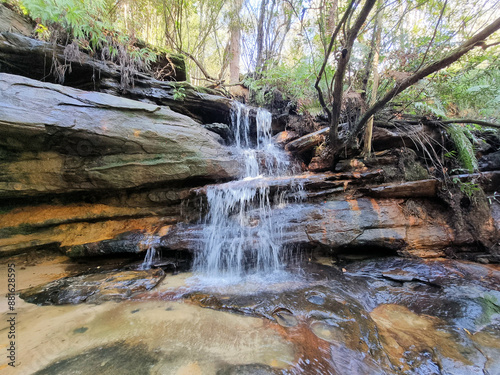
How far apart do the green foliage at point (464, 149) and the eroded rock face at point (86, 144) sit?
5727 mm

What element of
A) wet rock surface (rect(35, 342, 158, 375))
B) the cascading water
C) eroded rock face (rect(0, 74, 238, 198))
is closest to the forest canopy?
eroded rock face (rect(0, 74, 238, 198))

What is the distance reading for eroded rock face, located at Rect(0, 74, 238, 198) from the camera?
3.84 meters

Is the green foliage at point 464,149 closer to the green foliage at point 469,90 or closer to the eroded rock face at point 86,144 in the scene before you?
the green foliage at point 469,90

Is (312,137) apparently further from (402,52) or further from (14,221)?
(14,221)

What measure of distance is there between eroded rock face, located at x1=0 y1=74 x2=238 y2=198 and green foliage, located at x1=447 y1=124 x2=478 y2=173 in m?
5.73

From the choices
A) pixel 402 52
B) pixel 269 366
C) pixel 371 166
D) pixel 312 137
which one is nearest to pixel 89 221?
pixel 269 366

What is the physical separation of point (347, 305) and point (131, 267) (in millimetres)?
4096

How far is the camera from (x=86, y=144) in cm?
434

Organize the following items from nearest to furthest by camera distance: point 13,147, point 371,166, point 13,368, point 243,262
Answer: point 13,368 → point 13,147 → point 243,262 → point 371,166

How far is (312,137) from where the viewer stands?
624 cm

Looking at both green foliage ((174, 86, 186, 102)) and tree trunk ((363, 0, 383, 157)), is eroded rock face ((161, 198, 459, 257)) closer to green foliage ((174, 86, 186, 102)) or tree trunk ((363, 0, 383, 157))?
tree trunk ((363, 0, 383, 157))

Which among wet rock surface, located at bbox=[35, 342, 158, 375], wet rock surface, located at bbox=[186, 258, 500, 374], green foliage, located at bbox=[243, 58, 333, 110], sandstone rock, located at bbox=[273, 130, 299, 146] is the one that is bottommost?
wet rock surface, located at bbox=[186, 258, 500, 374]

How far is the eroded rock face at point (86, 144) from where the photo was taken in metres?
3.84

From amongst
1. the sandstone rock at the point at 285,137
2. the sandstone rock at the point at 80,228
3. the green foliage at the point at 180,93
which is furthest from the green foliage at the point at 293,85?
the sandstone rock at the point at 80,228
